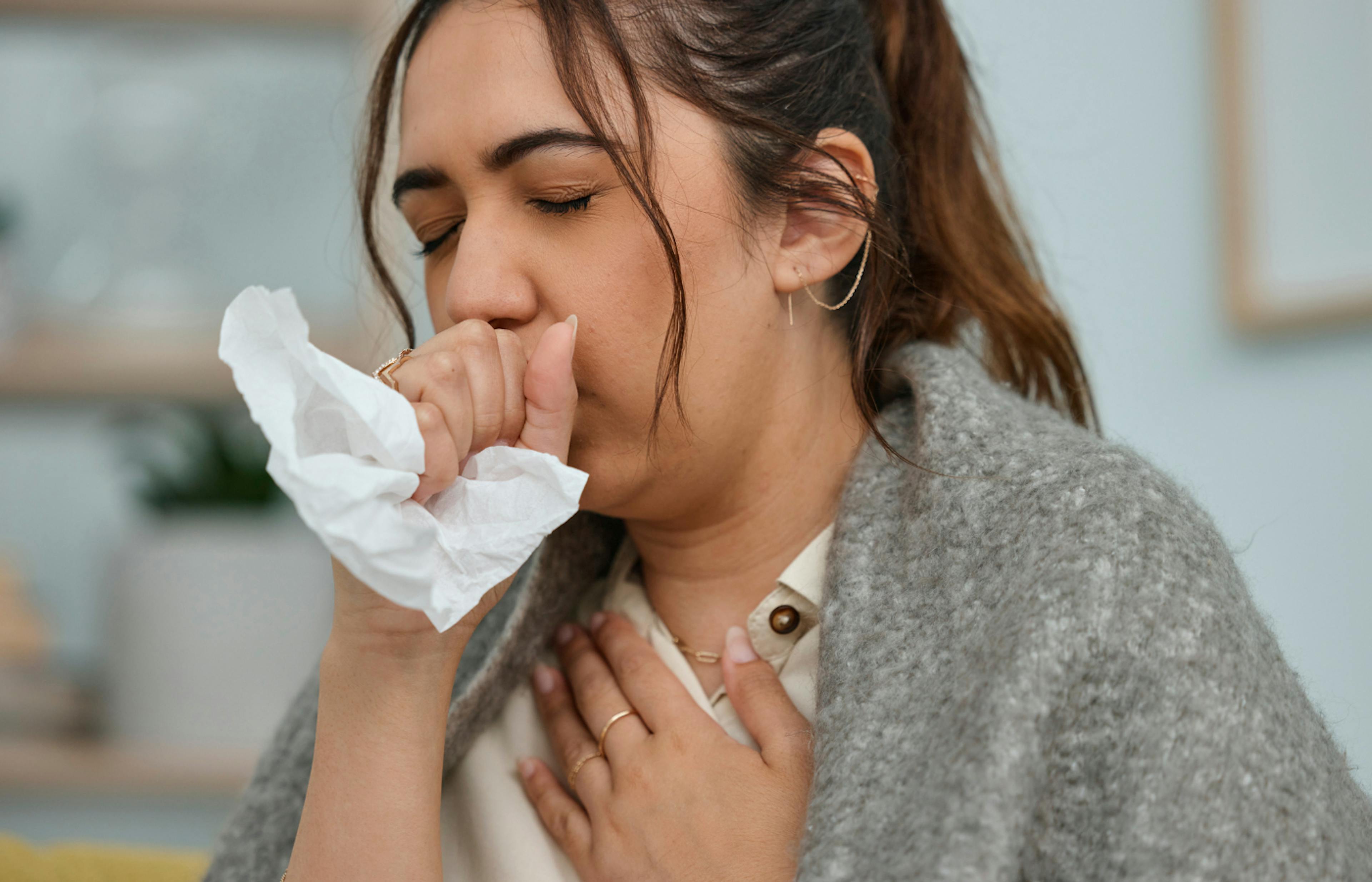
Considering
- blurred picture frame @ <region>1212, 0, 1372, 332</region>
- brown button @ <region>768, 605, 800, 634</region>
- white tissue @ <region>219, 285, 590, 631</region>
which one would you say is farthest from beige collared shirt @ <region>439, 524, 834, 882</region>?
blurred picture frame @ <region>1212, 0, 1372, 332</region>

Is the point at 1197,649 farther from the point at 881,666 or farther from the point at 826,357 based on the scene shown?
the point at 826,357

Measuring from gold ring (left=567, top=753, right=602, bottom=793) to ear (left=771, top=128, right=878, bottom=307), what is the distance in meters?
0.39

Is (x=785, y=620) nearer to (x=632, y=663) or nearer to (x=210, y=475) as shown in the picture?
(x=632, y=663)

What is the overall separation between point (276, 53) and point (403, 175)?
1.17 m

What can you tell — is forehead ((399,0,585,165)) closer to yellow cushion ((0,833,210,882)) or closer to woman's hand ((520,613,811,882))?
woman's hand ((520,613,811,882))

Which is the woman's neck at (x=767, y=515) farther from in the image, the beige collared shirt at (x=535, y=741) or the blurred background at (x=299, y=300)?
the blurred background at (x=299, y=300)

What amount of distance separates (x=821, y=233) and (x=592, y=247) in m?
0.20

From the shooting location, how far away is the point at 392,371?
71cm

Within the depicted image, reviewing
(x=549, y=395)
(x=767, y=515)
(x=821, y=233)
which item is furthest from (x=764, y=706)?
(x=821, y=233)

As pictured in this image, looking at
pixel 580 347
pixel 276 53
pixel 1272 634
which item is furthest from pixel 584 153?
pixel 276 53

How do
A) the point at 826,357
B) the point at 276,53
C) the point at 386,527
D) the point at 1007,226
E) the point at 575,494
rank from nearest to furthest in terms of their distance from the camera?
1. the point at 386,527
2. the point at 575,494
3. the point at 826,357
4. the point at 1007,226
5. the point at 276,53

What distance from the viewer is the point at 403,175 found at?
88 cm

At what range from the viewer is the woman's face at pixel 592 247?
80cm

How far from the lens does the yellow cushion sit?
3.28ft
